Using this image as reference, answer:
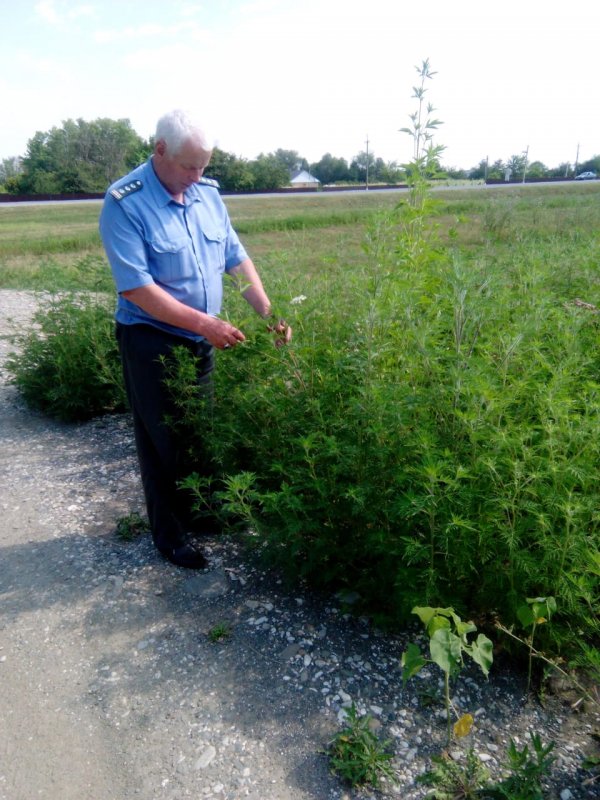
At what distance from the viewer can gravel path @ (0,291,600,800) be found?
7.32 feet

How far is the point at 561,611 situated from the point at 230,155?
5154cm

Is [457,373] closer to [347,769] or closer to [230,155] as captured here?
[347,769]

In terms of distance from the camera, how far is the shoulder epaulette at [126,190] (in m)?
2.91

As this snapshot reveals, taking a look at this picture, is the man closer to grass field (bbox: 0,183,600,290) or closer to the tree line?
grass field (bbox: 0,183,600,290)

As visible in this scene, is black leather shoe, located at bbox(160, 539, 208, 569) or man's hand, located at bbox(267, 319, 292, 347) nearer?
man's hand, located at bbox(267, 319, 292, 347)

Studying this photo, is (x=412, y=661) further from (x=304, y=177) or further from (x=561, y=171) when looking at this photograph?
(x=304, y=177)

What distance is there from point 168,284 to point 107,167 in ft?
194

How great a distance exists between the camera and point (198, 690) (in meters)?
2.58

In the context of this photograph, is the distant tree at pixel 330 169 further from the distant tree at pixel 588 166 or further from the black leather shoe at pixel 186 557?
the black leather shoe at pixel 186 557

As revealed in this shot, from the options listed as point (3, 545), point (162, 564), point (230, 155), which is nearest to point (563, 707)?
point (162, 564)

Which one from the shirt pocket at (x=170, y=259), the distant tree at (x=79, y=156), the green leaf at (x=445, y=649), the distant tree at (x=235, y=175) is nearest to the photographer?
the green leaf at (x=445, y=649)

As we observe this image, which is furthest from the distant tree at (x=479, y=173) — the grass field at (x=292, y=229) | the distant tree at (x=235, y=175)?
the distant tree at (x=235, y=175)

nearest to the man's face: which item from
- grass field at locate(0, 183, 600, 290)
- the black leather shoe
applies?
grass field at locate(0, 183, 600, 290)

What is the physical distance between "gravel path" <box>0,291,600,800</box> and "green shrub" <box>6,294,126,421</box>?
1824 millimetres
